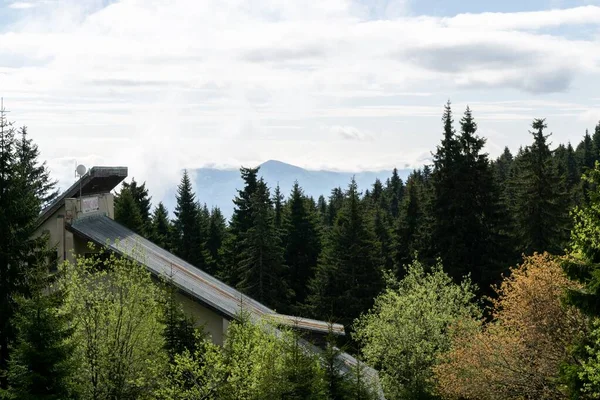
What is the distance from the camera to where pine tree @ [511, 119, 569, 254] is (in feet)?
165

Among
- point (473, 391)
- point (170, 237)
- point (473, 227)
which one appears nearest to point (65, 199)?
point (473, 391)

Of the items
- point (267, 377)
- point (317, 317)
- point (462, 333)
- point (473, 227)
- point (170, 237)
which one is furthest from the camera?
point (170, 237)

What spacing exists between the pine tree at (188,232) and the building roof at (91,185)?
38.5 m

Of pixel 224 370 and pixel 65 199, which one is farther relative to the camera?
pixel 65 199

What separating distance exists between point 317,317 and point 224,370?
3606 cm

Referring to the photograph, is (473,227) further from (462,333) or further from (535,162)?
(462,333)

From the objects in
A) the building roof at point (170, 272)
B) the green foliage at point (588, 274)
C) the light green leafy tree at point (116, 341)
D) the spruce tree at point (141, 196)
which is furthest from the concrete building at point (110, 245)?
the spruce tree at point (141, 196)

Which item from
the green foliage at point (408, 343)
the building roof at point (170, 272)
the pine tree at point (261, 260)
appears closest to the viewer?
the building roof at point (170, 272)

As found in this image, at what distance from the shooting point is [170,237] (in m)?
79.0

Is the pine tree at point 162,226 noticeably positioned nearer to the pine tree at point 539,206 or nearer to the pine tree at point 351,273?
the pine tree at point 351,273

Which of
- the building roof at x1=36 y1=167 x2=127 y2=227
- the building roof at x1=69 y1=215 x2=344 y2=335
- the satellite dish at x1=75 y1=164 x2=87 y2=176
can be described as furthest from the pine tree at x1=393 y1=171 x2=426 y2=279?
the satellite dish at x1=75 y1=164 x2=87 y2=176

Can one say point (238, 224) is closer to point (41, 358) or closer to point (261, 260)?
point (261, 260)

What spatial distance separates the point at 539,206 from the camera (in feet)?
166

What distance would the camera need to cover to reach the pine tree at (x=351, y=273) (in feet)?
175
